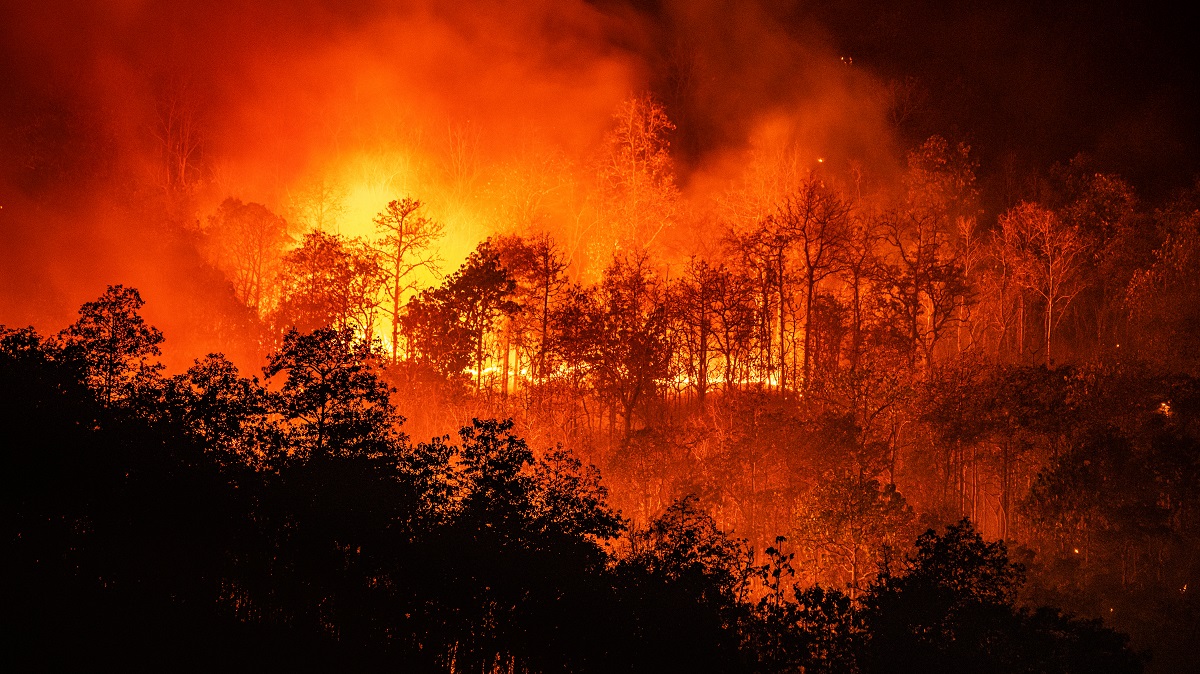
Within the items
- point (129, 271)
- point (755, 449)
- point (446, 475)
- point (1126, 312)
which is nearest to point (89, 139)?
point (129, 271)

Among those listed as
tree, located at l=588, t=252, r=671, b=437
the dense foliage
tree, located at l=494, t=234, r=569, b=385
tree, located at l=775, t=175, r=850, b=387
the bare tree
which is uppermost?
the bare tree

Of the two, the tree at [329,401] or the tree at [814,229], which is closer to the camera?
the tree at [329,401]

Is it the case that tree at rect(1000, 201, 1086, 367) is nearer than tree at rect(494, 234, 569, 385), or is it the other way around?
tree at rect(494, 234, 569, 385)

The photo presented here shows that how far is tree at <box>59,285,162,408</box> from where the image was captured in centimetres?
1625

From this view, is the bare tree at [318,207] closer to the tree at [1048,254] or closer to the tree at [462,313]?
the tree at [462,313]

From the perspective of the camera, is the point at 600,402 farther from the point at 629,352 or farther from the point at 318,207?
the point at 318,207

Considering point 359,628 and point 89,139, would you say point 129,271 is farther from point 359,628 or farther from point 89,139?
point 359,628

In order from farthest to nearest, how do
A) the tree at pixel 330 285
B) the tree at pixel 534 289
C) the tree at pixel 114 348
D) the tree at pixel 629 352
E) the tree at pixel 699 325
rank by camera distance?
the tree at pixel 330 285 → the tree at pixel 534 289 → the tree at pixel 699 325 → the tree at pixel 629 352 → the tree at pixel 114 348

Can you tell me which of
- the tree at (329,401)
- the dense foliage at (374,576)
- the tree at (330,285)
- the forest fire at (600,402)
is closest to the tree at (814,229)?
the forest fire at (600,402)

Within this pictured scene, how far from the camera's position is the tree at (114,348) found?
16.2 meters

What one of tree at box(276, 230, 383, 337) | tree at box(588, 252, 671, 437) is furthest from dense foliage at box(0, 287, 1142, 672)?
tree at box(276, 230, 383, 337)

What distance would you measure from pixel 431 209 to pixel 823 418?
126 ft

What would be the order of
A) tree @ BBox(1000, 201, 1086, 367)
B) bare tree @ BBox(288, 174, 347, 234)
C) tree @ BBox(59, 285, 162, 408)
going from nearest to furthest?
tree @ BBox(59, 285, 162, 408), tree @ BBox(1000, 201, 1086, 367), bare tree @ BBox(288, 174, 347, 234)

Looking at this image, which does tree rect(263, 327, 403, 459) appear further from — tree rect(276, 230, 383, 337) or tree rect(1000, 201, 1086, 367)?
tree rect(1000, 201, 1086, 367)
